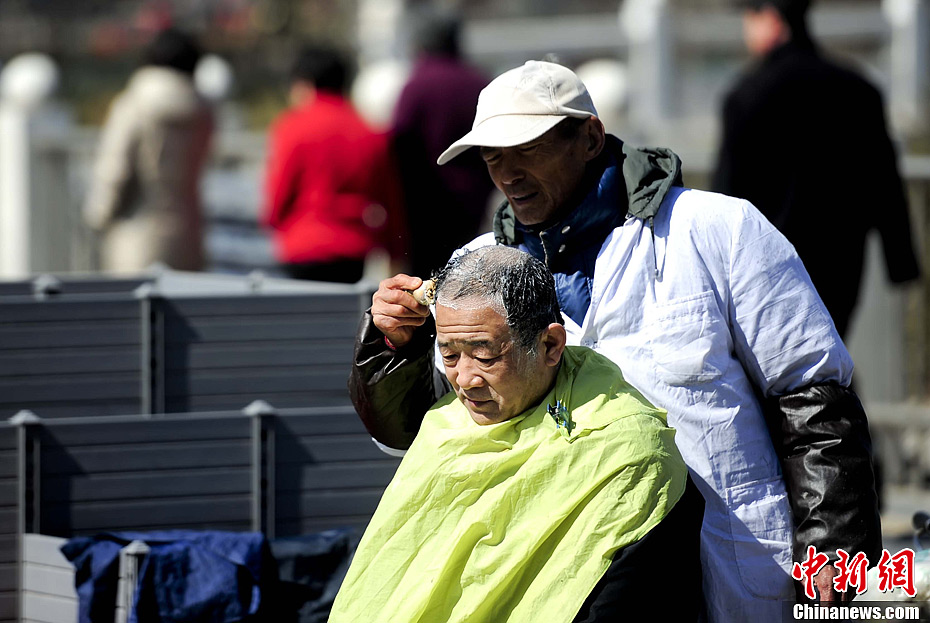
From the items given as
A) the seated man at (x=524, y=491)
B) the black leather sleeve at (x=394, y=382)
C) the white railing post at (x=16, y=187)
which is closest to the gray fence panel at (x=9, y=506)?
the black leather sleeve at (x=394, y=382)

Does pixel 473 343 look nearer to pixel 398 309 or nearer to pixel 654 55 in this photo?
pixel 398 309

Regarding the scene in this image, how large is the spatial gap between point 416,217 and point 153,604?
159 inches

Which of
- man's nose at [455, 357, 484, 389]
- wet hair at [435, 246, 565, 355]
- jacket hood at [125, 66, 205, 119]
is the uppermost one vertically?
jacket hood at [125, 66, 205, 119]

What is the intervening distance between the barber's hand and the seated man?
0.10m

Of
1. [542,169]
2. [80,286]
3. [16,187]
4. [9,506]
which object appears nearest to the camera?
[542,169]

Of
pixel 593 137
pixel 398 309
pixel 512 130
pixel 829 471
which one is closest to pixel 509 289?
pixel 398 309

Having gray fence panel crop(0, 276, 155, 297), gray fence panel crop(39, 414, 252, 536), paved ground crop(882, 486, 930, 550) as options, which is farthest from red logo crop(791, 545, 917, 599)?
gray fence panel crop(0, 276, 155, 297)

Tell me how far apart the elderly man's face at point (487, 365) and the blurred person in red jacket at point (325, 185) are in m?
4.03

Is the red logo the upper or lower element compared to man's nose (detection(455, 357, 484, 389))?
lower

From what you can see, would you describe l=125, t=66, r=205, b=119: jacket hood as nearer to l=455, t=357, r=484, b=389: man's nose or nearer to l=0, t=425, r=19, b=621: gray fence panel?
l=0, t=425, r=19, b=621: gray fence panel

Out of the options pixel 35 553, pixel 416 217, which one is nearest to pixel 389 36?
pixel 416 217

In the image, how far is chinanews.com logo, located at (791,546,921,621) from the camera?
2.65 m

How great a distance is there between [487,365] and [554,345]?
0.14 meters

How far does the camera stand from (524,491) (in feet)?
8.41
